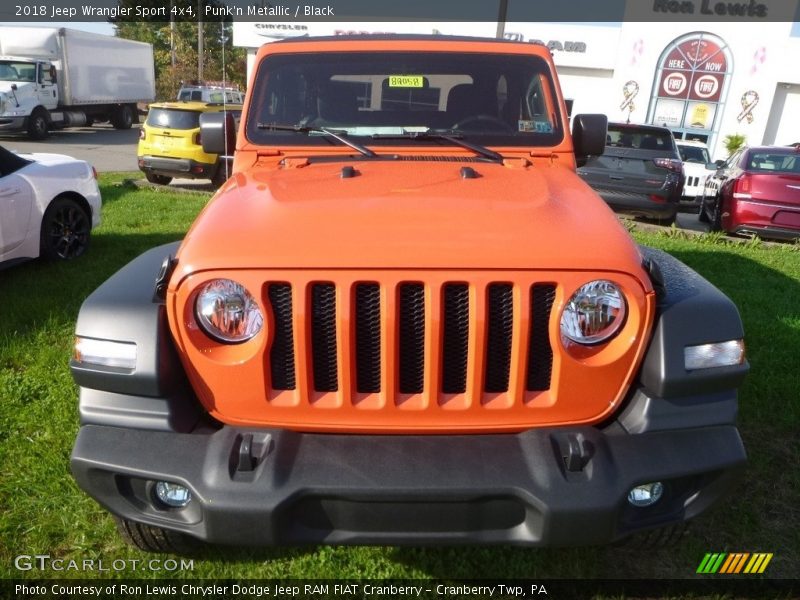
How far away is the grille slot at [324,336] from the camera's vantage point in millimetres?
1971

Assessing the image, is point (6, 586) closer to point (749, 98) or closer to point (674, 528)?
point (674, 528)

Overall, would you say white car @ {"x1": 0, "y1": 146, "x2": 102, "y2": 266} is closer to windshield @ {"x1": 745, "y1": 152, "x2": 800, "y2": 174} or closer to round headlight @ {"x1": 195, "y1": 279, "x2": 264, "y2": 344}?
round headlight @ {"x1": 195, "y1": 279, "x2": 264, "y2": 344}

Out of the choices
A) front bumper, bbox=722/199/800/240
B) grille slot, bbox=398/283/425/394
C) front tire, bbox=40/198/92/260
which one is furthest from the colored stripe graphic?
front bumper, bbox=722/199/800/240

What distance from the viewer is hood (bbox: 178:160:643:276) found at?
6.39ft

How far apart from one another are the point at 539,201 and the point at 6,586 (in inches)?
97.9

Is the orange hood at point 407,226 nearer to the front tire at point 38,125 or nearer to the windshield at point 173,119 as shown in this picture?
the windshield at point 173,119

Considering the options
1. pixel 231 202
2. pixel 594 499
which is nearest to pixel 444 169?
pixel 231 202

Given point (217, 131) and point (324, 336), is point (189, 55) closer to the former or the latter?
point (217, 131)

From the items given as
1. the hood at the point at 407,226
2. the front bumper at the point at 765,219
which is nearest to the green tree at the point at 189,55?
the front bumper at the point at 765,219

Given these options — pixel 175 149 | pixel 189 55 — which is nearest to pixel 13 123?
pixel 175 149

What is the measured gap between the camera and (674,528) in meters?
2.43

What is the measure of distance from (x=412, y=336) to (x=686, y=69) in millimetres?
26707

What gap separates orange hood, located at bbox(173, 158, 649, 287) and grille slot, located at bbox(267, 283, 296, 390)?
0.09 metres

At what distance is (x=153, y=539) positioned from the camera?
2.45m
